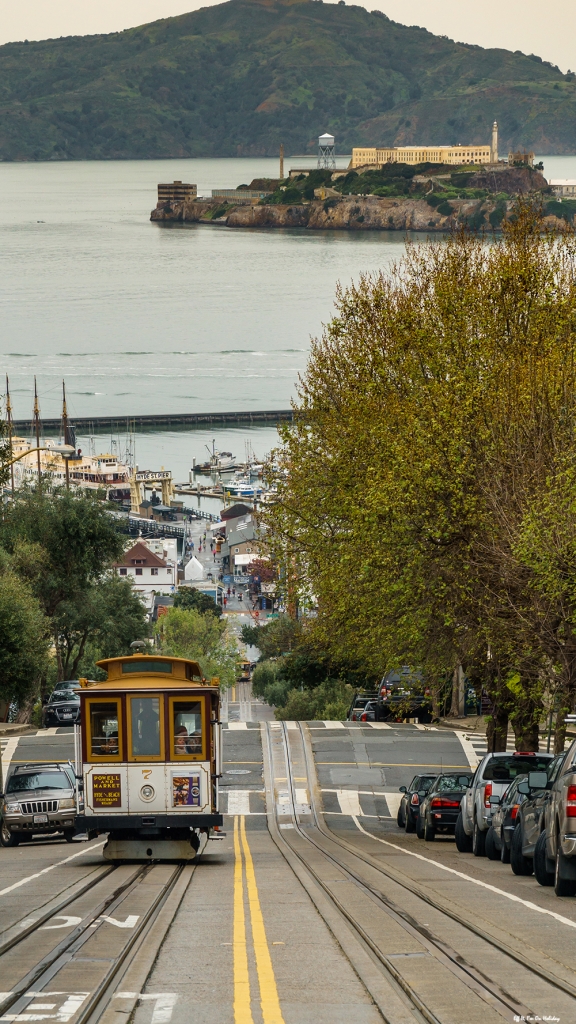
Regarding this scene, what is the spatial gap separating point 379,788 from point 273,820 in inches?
190

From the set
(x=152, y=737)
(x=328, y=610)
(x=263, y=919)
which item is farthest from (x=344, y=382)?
(x=263, y=919)

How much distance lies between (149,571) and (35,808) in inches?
5277

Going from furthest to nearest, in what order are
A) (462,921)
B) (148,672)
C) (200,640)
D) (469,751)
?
1. (200,640)
2. (469,751)
3. (148,672)
4. (462,921)

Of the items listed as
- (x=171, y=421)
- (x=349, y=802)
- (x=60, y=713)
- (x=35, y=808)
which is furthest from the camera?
(x=171, y=421)

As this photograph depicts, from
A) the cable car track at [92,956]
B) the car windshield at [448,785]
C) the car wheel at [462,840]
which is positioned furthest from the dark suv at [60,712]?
the cable car track at [92,956]

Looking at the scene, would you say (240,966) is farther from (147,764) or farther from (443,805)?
(443,805)

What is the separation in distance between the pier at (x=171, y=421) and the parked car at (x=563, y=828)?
154287 mm

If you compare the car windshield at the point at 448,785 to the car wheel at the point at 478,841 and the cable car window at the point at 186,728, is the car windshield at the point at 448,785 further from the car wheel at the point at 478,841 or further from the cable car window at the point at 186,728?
the cable car window at the point at 186,728

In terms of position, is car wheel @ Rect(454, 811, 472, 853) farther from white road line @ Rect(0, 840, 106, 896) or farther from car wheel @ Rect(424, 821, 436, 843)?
white road line @ Rect(0, 840, 106, 896)

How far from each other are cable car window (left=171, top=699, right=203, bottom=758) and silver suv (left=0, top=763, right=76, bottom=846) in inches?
276

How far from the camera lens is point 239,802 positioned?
32812mm

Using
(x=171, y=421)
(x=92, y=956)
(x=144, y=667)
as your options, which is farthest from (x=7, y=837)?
(x=171, y=421)

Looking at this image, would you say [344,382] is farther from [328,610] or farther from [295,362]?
[295,362]

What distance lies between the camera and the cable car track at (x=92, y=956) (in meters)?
8.59
